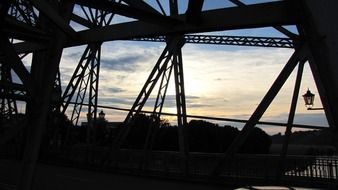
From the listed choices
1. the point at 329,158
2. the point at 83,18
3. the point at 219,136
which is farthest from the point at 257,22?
the point at 219,136

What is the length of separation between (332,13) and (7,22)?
6.72 metres

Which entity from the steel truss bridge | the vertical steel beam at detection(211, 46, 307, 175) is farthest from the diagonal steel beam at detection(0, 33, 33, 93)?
the vertical steel beam at detection(211, 46, 307, 175)

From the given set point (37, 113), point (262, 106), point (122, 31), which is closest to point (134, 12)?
point (122, 31)

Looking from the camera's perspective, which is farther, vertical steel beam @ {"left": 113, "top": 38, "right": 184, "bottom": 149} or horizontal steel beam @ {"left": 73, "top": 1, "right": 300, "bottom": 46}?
vertical steel beam @ {"left": 113, "top": 38, "right": 184, "bottom": 149}

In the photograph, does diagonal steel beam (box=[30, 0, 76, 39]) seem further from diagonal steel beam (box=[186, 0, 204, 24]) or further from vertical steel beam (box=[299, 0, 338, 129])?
vertical steel beam (box=[299, 0, 338, 129])

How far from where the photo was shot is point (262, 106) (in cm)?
1741

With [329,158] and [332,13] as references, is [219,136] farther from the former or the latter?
[332,13]

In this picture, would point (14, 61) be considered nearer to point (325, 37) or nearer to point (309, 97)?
point (325, 37)

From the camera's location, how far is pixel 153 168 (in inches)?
880

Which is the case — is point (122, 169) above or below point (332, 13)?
below

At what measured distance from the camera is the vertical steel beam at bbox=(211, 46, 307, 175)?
17.2 metres

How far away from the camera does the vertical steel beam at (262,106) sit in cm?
1723

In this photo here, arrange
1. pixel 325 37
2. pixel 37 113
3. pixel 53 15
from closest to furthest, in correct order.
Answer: pixel 325 37 → pixel 53 15 → pixel 37 113

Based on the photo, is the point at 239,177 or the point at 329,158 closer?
the point at 329,158
